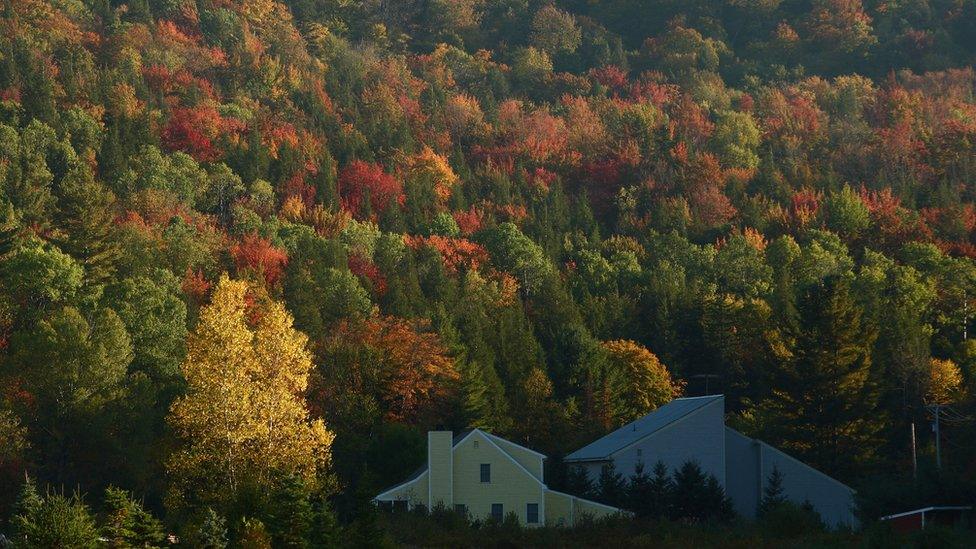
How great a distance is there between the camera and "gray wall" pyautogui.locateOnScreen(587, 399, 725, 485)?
67812 millimetres

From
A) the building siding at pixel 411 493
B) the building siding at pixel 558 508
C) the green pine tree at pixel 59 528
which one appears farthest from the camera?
the building siding at pixel 411 493

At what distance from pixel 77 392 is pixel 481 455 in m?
18.6

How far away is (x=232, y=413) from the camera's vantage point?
175ft

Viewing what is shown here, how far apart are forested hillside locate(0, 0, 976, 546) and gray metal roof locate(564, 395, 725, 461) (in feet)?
27.4

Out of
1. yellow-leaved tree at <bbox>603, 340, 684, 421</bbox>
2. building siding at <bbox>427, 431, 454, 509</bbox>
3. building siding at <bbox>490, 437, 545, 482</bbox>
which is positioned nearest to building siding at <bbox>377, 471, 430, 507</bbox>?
building siding at <bbox>427, 431, 454, 509</bbox>

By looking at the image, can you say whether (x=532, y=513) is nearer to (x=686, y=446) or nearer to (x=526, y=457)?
(x=526, y=457)

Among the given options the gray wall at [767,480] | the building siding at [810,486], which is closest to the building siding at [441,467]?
the gray wall at [767,480]

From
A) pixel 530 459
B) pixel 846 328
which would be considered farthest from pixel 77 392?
pixel 846 328

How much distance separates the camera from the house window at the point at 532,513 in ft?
216

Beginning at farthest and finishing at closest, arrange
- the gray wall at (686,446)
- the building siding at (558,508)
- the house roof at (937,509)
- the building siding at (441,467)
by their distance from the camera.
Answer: the gray wall at (686,446) → the building siding at (441,467) → the building siding at (558,508) → the house roof at (937,509)

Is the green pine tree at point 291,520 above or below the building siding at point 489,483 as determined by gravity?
below

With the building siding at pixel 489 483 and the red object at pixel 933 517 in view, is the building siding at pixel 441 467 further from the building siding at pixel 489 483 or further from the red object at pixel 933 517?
the red object at pixel 933 517

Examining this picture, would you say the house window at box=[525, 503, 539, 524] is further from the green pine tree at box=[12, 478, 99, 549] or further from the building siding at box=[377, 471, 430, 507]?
the green pine tree at box=[12, 478, 99, 549]

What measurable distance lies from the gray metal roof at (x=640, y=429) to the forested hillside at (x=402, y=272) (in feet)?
27.4
